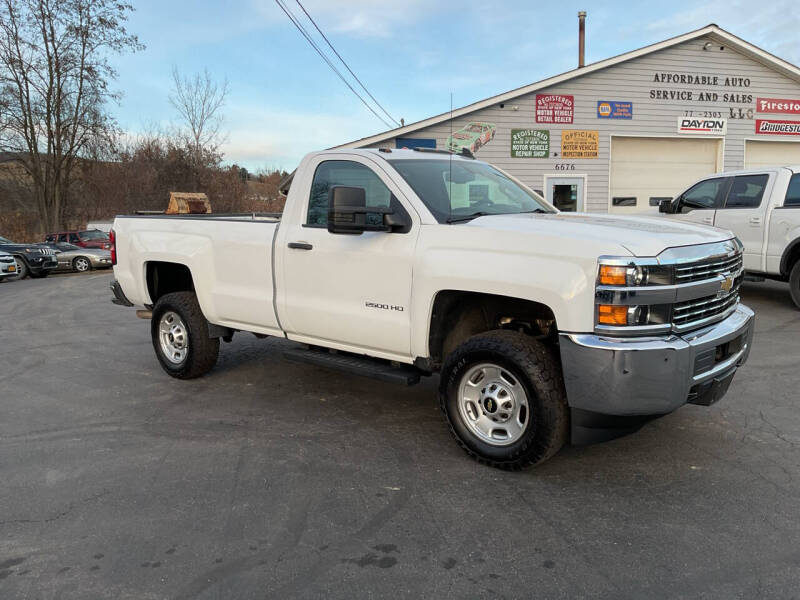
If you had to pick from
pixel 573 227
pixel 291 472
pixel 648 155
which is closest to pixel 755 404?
pixel 573 227

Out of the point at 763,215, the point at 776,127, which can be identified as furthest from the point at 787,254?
the point at 776,127

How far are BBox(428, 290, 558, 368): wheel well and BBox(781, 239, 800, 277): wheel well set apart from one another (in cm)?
623

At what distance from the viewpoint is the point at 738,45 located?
17266 millimetres

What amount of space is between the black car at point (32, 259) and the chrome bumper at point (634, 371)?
2114 centimetres

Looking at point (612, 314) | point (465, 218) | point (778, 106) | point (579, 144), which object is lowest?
point (612, 314)

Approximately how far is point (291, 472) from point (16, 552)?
149cm

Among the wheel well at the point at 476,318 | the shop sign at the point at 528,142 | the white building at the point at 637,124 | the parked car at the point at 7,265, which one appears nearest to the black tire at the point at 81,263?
the parked car at the point at 7,265

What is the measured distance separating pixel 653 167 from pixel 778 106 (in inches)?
162

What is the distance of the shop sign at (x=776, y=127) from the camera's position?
18.0 metres

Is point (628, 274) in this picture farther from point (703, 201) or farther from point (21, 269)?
point (21, 269)

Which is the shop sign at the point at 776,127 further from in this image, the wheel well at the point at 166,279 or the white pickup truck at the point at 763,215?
the wheel well at the point at 166,279

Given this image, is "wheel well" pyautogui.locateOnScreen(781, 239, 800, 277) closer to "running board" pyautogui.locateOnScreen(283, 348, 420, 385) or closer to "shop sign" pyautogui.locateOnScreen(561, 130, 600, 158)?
"running board" pyautogui.locateOnScreen(283, 348, 420, 385)

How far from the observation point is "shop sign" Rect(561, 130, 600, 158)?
56.3ft

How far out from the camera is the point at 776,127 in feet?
59.7
